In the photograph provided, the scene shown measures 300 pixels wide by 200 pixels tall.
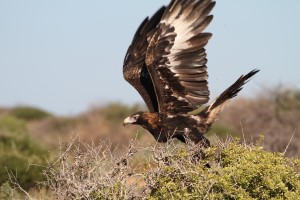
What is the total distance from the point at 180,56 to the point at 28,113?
40.9 m

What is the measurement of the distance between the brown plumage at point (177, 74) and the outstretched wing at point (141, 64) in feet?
0.05

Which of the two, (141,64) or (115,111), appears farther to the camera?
(115,111)

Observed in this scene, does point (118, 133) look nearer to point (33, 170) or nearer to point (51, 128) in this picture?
point (51, 128)

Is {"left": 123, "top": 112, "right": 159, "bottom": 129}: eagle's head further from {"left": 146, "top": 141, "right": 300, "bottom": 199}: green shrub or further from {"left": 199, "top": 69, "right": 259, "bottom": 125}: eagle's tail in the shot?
{"left": 146, "top": 141, "right": 300, "bottom": 199}: green shrub

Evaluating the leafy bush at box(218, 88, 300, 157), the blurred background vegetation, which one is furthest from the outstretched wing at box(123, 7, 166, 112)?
the leafy bush at box(218, 88, 300, 157)

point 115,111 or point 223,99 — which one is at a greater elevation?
point 223,99

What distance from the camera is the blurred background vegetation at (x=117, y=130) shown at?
1285 centimetres

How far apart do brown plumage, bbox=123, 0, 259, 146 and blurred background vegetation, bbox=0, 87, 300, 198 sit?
0.41 meters

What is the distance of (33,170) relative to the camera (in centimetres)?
1284

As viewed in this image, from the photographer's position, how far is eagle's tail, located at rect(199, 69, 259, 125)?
968cm

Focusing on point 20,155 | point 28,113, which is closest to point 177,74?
point 20,155

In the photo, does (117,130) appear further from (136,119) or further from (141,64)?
(136,119)

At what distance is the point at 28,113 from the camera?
166ft

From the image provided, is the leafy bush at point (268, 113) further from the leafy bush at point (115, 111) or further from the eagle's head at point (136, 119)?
the eagle's head at point (136, 119)
